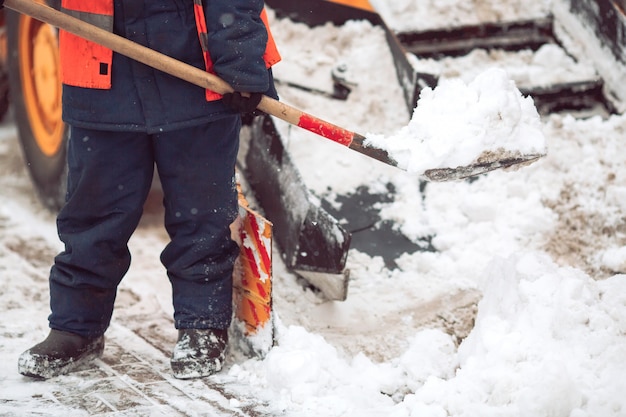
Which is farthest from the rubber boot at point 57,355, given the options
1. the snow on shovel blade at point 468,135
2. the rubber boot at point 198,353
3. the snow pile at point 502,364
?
the snow on shovel blade at point 468,135

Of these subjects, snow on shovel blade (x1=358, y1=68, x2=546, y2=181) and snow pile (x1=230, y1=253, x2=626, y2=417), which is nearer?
snow pile (x1=230, y1=253, x2=626, y2=417)

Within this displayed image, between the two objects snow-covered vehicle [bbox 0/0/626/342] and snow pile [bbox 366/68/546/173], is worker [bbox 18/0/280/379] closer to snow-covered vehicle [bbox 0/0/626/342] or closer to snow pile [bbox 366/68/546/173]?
snow pile [bbox 366/68/546/173]

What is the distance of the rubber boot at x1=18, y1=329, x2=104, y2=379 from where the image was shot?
2.33 m

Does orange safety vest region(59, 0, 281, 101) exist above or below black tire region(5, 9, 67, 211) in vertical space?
above

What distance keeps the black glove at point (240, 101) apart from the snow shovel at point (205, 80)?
2 centimetres

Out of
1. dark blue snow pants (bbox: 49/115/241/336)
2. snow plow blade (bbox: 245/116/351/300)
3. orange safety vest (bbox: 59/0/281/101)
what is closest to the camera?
orange safety vest (bbox: 59/0/281/101)

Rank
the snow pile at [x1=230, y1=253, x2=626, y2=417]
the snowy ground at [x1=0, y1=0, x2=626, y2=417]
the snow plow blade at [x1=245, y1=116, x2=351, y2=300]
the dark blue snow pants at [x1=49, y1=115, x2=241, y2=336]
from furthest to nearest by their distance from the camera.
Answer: the snow plow blade at [x1=245, y1=116, x2=351, y2=300] < the dark blue snow pants at [x1=49, y1=115, x2=241, y2=336] < the snowy ground at [x1=0, y1=0, x2=626, y2=417] < the snow pile at [x1=230, y1=253, x2=626, y2=417]

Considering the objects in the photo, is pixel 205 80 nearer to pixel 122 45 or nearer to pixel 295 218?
pixel 122 45

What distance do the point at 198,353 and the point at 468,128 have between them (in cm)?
104

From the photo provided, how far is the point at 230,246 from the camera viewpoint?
8.23 ft

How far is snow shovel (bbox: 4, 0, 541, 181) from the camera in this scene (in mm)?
2164

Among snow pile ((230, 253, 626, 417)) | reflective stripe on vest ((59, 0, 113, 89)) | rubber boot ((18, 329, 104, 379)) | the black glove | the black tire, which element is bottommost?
rubber boot ((18, 329, 104, 379))

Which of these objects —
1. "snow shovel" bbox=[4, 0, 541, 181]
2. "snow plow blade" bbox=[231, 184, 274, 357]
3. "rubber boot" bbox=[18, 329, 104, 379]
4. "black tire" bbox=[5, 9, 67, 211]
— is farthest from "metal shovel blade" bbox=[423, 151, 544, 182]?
"black tire" bbox=[5, 9, 67, 211]

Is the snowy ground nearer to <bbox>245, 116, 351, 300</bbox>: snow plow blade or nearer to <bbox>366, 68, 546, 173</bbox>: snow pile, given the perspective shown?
<bbox>245, 116, 351, 300</bbox>: snow plow blade
